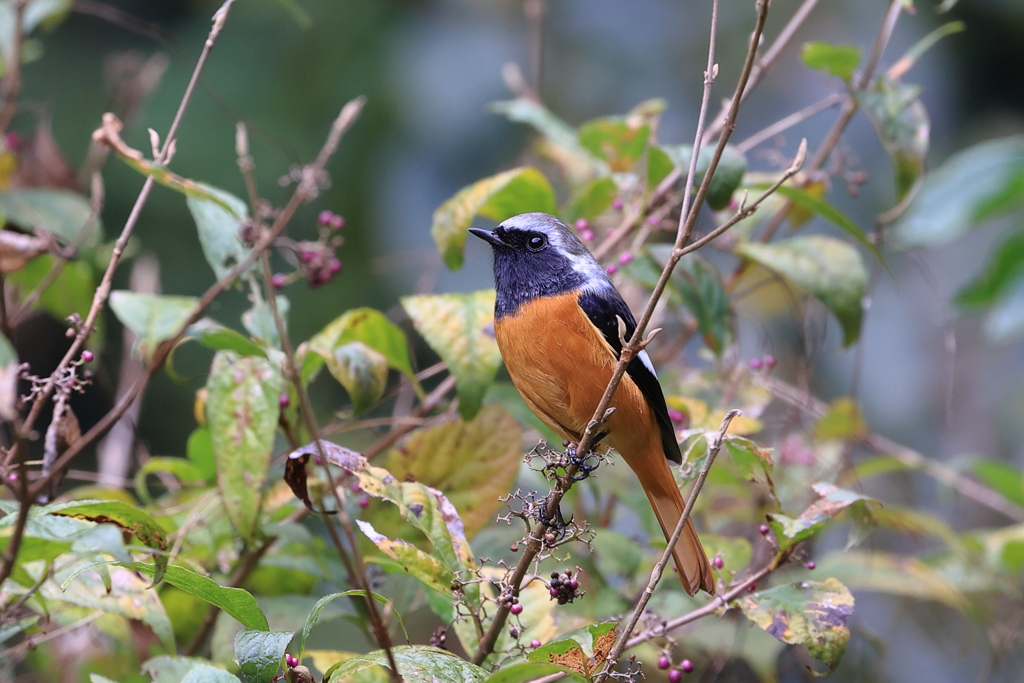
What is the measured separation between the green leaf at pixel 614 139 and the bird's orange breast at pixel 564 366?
0.79 metres

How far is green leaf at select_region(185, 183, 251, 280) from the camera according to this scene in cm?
220

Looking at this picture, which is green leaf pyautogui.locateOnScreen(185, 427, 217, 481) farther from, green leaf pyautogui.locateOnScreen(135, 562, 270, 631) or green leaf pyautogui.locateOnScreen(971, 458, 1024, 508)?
green leaf pyautogui.locateOnScreen(971, 458, 1024, 508)

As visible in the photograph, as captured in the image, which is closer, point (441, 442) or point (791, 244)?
point (441, 442)

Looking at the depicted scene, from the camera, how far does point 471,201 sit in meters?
2.48

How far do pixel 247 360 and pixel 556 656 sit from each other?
44.5 inches

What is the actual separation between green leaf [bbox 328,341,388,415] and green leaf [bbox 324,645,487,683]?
768 mm

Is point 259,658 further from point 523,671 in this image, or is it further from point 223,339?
point 223,339

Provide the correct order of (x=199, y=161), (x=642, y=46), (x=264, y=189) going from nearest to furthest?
1. (x=199, y=161)
2. (x=264, y=189)
3. (x=642, y=46)

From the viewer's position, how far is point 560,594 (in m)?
1.64

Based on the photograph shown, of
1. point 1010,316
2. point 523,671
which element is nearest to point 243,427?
point 523,671

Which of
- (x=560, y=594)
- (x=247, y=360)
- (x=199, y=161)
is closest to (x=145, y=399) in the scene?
A: (x=199, y=161)

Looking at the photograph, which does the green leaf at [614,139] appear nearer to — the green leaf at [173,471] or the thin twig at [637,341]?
the thin twig at [637,341]

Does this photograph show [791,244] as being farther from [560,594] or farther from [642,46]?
[642,46]

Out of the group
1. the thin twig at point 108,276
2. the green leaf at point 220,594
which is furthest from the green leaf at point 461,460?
the thin twig at point 108,276
